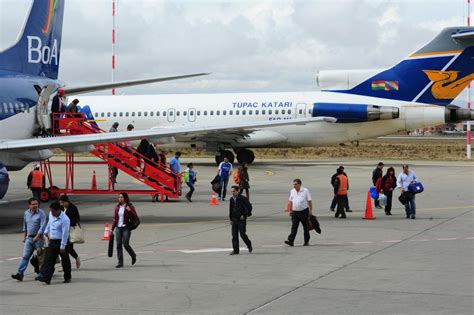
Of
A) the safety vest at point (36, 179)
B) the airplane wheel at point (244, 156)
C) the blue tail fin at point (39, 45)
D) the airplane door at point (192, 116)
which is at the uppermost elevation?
the blue tail fin at point (39, 45)

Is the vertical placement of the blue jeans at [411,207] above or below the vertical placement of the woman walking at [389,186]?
below

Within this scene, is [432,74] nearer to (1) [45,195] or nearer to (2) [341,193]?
(2) [341,193]

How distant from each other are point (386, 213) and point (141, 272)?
12615mm

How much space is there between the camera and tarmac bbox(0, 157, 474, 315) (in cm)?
1259

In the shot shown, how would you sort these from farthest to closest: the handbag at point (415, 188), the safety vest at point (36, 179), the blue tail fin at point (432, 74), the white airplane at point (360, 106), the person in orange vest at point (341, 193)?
the white airplane at point (360, 106) → the blue tail fin at point (432, 74) → the safety vest at point (36, 179) → the person in orange vest at point (341, 193) → the handbag at point (415, 188)

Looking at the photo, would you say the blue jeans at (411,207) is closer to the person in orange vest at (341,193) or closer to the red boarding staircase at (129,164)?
the person in orange vest at (341,193)

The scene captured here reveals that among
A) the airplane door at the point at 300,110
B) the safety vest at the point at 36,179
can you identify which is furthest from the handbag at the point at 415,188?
the airplane door at the point at 300,110

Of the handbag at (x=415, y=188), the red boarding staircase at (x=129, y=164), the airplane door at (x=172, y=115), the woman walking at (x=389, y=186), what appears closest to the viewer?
the handbag at (x=415, y=188)

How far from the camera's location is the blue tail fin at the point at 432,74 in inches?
1884

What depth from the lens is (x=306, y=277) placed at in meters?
14.9

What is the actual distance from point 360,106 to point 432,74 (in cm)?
468

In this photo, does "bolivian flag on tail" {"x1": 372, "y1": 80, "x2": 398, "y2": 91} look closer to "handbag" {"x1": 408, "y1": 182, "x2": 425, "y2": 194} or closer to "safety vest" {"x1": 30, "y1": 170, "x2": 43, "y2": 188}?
"handbag" {"x1": 408, "y1": 182, "x2": 425, "y2": 194}

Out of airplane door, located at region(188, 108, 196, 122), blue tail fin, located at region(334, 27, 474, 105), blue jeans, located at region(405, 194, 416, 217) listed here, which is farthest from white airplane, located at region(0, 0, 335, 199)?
blue tail fin, located at region(334, 27, 474, 105)

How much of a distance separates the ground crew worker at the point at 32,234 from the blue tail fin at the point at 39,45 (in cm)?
1423
